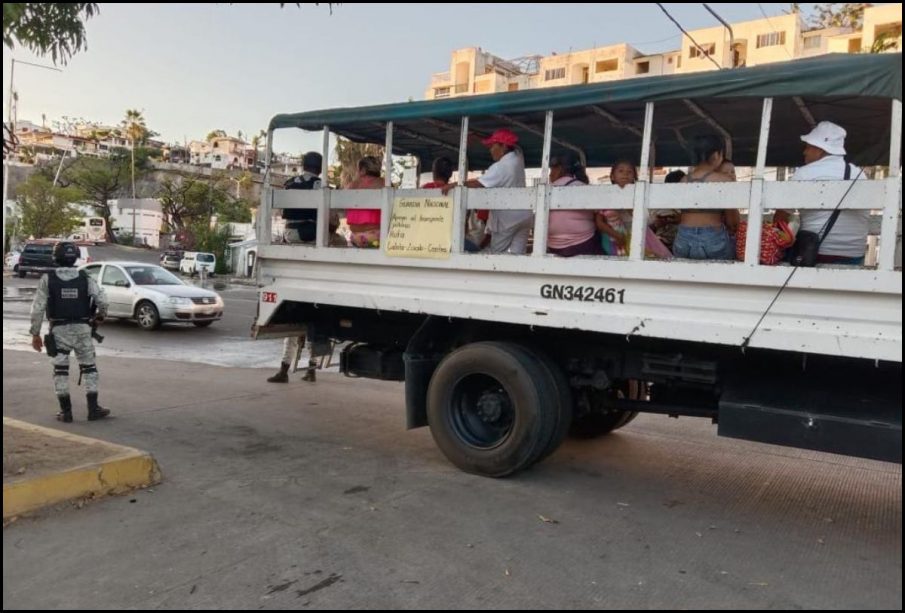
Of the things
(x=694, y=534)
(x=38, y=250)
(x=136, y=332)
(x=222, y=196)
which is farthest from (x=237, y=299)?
(x=222, y=196)

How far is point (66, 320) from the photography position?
21.1ft

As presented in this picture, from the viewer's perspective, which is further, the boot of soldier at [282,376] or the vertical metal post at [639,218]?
the boot of soldier at [282,376]

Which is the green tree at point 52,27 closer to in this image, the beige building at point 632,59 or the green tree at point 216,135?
the beige building at point 632,59

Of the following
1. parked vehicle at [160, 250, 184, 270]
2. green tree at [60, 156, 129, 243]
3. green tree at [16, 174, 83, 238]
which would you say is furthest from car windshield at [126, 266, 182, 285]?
green tree at [60, 156, 129, 243]

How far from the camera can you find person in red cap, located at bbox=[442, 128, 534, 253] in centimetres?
506

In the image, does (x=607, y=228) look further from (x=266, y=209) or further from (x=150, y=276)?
(x=150, y=276)

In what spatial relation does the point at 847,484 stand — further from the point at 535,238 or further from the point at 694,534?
the point at 535,238

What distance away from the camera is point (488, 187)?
496 centimetres

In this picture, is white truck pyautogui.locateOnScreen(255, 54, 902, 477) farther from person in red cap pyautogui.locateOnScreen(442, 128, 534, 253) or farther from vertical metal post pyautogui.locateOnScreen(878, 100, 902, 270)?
person in red cap pyautogui.locateOnScreen(442, 128, 534, 253)

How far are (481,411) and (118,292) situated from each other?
41.2ft

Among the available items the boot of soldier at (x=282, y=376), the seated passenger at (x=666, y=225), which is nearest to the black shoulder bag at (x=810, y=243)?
the seated passenger at (x=666, y=225)

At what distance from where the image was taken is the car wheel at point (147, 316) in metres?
14.8

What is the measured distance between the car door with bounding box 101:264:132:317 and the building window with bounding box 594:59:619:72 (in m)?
45.4

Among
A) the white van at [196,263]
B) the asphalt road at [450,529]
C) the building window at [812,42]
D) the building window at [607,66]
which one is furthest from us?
the building window at [607,66]
